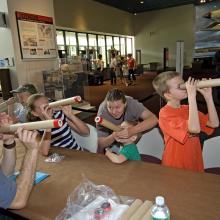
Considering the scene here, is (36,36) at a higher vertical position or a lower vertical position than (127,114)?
higher

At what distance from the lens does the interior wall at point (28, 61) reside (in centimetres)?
510

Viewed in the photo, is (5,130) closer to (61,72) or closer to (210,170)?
(210,170)

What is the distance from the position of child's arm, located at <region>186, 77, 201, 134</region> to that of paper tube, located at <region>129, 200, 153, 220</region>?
2.10 feet

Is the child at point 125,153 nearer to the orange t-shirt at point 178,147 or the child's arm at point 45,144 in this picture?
the orange t-shirt at point 178,147

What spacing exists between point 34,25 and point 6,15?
701mm

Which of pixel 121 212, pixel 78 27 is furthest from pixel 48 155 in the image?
pixel 78 27

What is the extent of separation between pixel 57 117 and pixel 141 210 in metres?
1.28

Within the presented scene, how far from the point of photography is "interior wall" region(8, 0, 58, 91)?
510 centimetres

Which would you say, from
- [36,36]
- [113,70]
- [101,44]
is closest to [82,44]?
[101,44]

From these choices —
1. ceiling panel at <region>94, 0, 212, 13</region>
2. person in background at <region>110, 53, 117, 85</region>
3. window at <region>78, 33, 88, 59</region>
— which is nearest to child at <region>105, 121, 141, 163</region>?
person in background at <region>110, 53, 117, 85</region>

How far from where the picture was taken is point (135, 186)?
4.06ft

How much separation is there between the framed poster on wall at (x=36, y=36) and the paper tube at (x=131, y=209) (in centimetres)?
504

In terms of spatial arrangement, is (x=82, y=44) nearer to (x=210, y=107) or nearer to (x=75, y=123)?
(x=75, y=123)

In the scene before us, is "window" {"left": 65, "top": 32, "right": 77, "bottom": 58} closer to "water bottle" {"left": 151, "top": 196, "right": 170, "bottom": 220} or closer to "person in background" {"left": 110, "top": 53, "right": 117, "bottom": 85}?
"person in background" {"left": 110, "top": 53, "right": 117, "bottom": 85}
